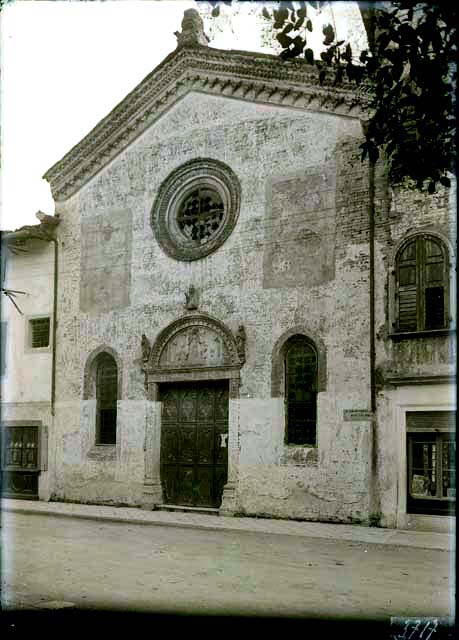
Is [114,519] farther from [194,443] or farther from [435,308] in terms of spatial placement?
[435,308]

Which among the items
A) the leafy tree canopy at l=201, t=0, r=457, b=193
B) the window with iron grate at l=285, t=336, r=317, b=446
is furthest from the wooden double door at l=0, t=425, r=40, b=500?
the leafy tree canopy at l=201, t=0, r=457, b=193

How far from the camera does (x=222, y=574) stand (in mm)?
9508

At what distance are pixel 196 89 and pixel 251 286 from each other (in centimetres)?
511

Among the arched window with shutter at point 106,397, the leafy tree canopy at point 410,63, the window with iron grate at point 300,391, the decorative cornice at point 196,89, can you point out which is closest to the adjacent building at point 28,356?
the arched window with shutter at point 106,397

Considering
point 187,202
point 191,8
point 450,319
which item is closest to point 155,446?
point 187,202

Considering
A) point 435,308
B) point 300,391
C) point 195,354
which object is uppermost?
point 435,308

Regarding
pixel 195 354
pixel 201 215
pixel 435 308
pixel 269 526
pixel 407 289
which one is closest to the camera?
pixel 435 308

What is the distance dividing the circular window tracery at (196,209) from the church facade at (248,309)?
5 cm

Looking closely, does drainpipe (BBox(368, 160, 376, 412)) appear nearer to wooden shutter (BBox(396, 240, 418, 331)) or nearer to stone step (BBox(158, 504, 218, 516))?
wooden shutter (BBox(396, 240, 418, 331))

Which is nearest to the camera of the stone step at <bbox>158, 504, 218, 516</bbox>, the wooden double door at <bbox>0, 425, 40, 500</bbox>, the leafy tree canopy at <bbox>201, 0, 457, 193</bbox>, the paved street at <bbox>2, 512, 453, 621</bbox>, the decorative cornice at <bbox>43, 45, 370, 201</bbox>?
the leafy tree canopy at <bbox>201, 0, 457, 193</bbox>

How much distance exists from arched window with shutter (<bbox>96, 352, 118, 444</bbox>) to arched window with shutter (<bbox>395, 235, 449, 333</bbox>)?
7553mm

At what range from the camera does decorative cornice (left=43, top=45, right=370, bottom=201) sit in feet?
55.0

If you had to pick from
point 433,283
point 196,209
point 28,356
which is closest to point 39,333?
point 28,356

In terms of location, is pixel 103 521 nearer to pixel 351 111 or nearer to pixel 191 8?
pixel 351 111
